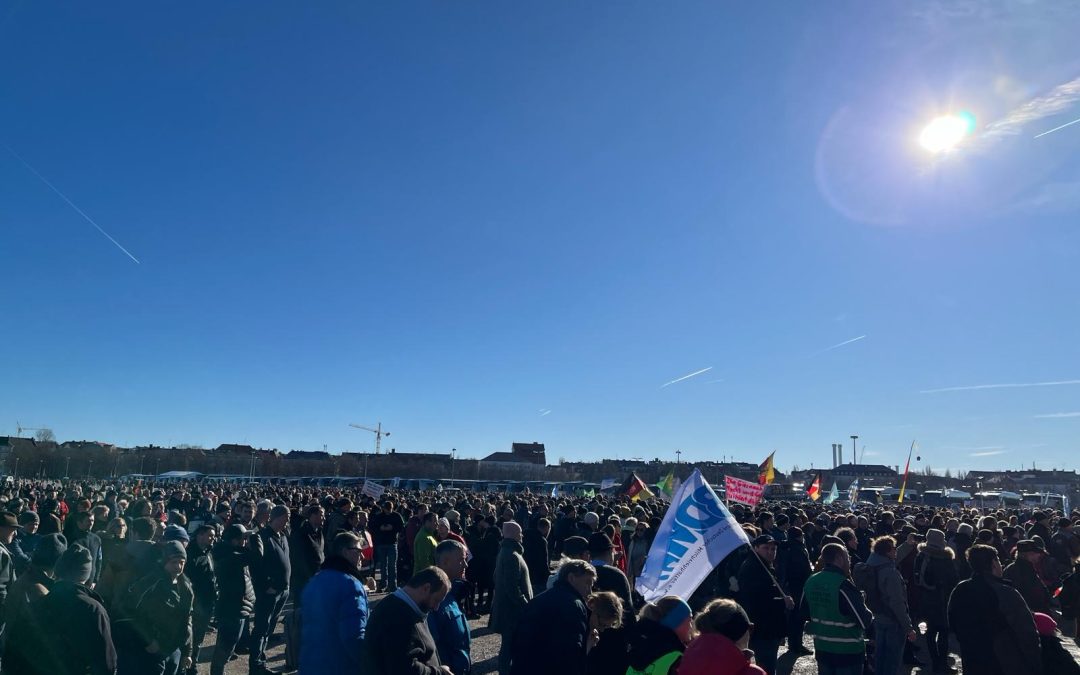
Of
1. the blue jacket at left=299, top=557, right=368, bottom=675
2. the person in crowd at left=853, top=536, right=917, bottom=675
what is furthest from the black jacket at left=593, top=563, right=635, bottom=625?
the person in crowd at left=853, top=536, right=917, bottom=675

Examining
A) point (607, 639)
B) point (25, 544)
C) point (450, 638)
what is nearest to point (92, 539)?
point (25, 544)

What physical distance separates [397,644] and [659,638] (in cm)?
161

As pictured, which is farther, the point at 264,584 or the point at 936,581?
the point at 936,581

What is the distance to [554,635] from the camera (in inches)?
172

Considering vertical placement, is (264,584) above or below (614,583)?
below

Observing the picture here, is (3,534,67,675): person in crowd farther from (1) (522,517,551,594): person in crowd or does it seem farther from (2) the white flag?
(1) (522,517,551,594): person in crowd

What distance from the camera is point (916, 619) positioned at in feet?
32.2

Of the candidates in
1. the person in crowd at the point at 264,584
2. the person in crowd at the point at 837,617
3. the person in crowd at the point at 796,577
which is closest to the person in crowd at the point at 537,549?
the person in crowd at the point at 796,577

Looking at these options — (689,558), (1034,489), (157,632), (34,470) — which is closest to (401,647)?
(157,632)

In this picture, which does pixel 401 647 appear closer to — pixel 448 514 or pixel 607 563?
pixel 607 563

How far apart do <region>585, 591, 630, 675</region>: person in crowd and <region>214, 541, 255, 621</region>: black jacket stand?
15.2 feet

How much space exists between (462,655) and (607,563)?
2074 millimetres

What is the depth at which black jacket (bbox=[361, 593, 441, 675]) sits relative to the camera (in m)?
3.82

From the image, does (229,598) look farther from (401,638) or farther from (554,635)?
(554,635)
